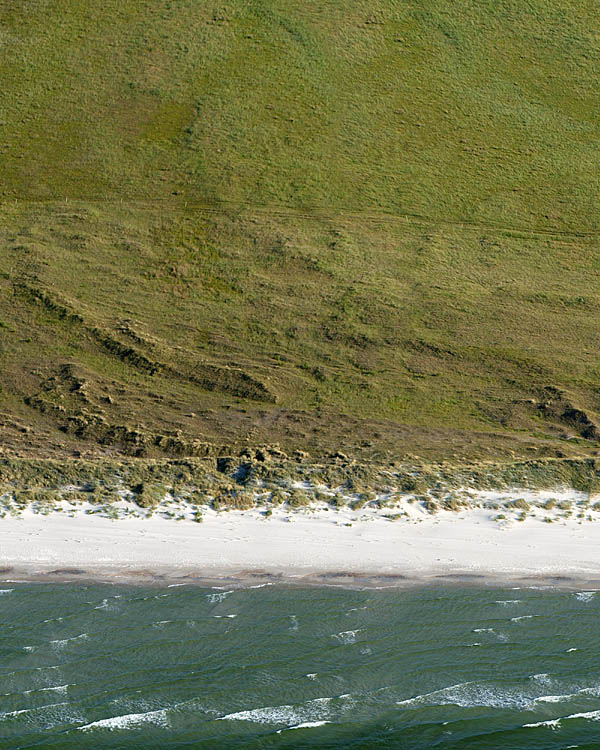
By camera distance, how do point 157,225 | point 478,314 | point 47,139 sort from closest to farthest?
point 478,314
point 157,225
point 47,139

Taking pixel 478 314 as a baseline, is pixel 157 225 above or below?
above

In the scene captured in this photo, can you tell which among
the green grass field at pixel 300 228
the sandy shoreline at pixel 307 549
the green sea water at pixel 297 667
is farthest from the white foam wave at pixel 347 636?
the green grass field at pixel 300 228

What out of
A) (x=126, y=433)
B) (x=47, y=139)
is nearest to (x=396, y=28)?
(x=47, y=139)

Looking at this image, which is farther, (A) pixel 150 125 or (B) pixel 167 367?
(A) pixel 150 125

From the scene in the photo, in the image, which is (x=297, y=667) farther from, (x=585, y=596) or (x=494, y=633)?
(x=585, y=596)

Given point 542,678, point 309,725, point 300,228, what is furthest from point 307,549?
point 300,228

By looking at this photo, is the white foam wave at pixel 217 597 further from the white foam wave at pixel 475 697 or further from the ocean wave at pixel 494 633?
the ocean wave at pixel 494 633

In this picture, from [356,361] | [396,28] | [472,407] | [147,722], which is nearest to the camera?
Answer: [147,722]

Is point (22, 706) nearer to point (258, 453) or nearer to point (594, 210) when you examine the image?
point (258, 453)
